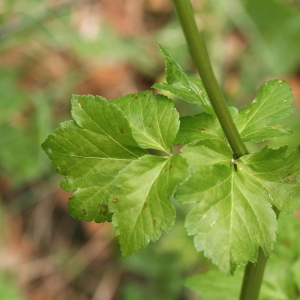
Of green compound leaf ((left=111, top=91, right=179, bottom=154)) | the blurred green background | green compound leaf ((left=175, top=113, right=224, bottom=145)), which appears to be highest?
green compound leaf ((left=111, top=91, right=179, bottom=154))

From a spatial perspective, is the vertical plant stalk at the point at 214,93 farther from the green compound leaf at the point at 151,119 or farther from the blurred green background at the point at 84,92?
the blurred green background at the point at 84,92

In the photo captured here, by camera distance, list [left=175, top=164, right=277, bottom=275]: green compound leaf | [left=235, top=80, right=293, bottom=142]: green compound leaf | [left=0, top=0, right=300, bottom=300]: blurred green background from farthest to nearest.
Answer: [left=0, top=0, right=300, bottom=300]: blurred green background < [left=235, top=80, right=293, bottom=142]: green compound leaf < [left=175, top=164, right=277, bottom=275]: green compound leaf

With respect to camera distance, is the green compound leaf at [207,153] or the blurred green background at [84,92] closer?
the green compound leaf at [207,153]

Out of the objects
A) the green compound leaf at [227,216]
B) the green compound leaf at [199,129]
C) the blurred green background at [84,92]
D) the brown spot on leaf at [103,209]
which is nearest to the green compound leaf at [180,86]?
the green compound leaf at [199,129]

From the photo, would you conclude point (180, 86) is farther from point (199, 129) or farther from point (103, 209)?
point (103, 209)

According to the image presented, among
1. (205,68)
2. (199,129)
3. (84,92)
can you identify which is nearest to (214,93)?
(205,68)

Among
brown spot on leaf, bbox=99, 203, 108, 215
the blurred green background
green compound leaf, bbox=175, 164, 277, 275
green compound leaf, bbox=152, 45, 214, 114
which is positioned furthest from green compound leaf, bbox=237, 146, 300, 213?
the blurred green background

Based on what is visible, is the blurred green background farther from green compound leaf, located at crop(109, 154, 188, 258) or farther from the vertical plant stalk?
green compound leaf, located at crop(109, 154, 188, 258)
